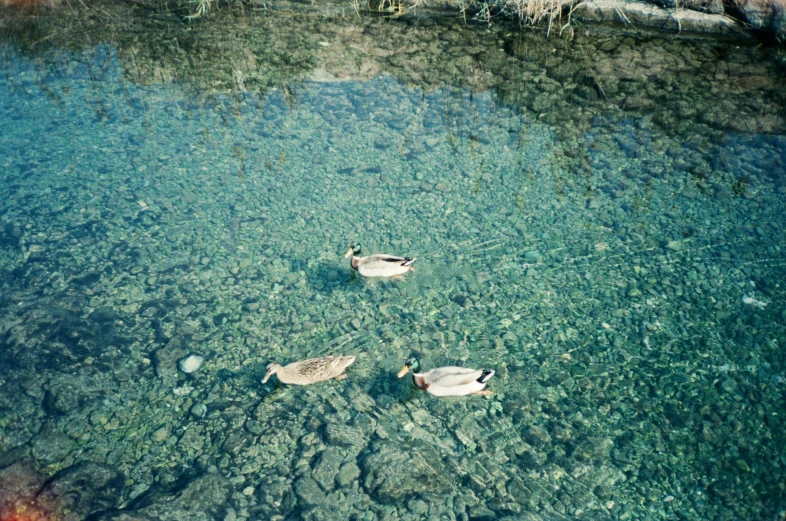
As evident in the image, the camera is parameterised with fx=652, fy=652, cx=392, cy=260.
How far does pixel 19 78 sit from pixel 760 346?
11.7 metres

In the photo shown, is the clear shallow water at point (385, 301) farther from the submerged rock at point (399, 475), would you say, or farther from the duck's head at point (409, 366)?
the duck's head at point (409, 366)

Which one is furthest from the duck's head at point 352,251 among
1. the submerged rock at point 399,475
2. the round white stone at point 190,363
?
the submerged rock at point 399,475

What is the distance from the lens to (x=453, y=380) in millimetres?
6145

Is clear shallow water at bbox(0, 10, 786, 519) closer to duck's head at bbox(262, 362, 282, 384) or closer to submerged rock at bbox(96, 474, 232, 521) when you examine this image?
submerged rock at bbox(96, 474, 232, 521)

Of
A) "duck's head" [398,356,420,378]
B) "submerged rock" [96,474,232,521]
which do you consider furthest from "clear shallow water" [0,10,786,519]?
"duck's head" [398,356,420,378]

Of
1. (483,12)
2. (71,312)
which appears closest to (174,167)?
(71,312)

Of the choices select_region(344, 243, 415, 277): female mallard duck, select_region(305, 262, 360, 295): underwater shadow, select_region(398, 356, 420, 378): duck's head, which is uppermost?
select_region(344, 243, 415, 277): female mallard duck

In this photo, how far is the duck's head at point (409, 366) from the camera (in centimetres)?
639

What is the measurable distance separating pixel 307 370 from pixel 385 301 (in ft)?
4.72

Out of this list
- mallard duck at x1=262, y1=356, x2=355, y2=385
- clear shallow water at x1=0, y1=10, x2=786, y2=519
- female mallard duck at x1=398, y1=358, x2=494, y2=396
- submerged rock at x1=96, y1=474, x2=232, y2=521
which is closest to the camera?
submerged rock at x1=96, y1=474, x2=232, y2=521

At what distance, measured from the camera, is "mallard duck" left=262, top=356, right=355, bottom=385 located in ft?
20.7

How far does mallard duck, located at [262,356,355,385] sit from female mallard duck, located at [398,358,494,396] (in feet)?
2.66

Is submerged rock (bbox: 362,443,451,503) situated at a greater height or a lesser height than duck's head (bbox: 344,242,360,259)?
lesser

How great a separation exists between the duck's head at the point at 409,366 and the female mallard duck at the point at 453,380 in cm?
8
